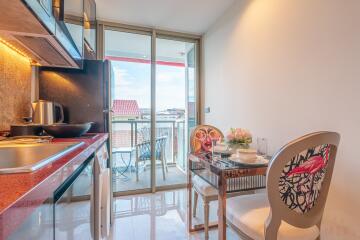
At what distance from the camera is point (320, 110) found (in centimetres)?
140

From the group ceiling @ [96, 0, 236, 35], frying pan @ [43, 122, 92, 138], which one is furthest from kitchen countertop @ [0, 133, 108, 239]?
ceiling @ [96, 0, 236, 35]

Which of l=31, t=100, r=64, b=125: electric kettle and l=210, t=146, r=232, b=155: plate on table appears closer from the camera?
l=31, t=100, r=64, b=125: electric kettle

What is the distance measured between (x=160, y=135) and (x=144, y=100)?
63 centimetres

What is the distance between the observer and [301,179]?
1.03 m

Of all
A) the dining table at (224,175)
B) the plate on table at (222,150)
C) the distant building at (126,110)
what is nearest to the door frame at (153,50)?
the distant building at (126,110)

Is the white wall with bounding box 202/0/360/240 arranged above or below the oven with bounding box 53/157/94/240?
above

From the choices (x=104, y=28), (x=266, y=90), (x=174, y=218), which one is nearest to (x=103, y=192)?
(x=174, y=218)

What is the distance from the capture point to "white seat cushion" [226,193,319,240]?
1034mm

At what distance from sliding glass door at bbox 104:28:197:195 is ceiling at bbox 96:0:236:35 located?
0.21m

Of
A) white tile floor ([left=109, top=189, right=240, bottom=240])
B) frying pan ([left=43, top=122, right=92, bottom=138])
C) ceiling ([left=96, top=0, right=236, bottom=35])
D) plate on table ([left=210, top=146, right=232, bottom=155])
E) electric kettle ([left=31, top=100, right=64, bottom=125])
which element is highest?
ceiling ([left=96, top=0, right=236, bottom=35])

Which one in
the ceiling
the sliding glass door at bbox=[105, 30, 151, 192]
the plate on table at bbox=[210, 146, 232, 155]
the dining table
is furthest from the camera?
the sliding glass door at bbox=[105, 30, 151, 192]

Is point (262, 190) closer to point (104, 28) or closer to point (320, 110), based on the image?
point (320, 110)

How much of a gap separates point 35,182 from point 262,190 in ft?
6.40

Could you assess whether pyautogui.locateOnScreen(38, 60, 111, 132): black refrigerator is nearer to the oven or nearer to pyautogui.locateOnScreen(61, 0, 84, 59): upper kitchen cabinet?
pyautogui.locateOnScreen(61, 0, 84, 59): upper kitchen cabinet
